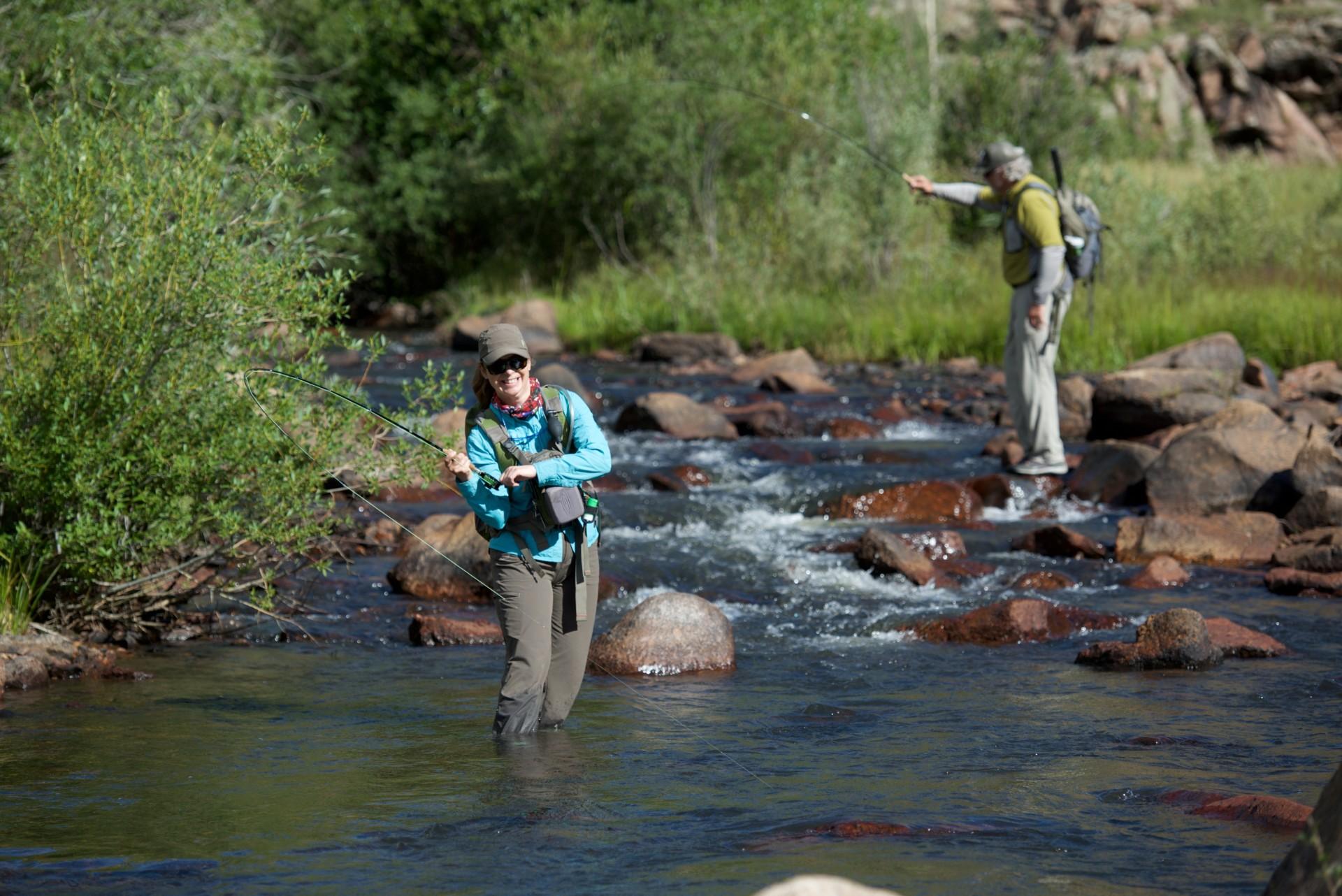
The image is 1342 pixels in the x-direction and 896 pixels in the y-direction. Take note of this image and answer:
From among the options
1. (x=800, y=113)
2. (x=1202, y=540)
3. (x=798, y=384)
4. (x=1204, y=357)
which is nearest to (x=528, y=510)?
(x=800, y=113)

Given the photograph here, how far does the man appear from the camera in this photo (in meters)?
11.6

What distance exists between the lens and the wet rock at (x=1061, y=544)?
1057cm

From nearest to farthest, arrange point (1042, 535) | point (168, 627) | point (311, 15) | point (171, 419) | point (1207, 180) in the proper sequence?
point (171, 419)
point (168, 627)
point (1042, 535)
point (1207, 180)
point (311, 15)

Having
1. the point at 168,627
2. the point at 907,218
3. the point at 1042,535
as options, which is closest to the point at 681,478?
the point at 1042,535

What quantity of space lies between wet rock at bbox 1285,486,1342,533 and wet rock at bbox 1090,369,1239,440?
3096mm

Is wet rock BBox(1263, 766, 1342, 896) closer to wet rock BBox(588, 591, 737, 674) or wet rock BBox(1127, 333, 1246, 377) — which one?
wet rock BBox(588, 591, 737, 674)

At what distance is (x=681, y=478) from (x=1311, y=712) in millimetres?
6574

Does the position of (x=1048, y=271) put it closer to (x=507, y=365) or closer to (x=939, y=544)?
(x=939, y=544)

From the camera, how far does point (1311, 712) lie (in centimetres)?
692

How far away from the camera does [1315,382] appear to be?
1594 centimetres

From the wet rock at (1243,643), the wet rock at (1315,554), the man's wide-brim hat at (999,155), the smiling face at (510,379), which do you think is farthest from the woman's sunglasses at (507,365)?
the man's wide-brim hat at (999,155)

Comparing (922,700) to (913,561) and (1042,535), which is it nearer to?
(913,561)

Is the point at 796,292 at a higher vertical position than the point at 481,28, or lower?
lower

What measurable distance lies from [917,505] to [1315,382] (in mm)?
5988
